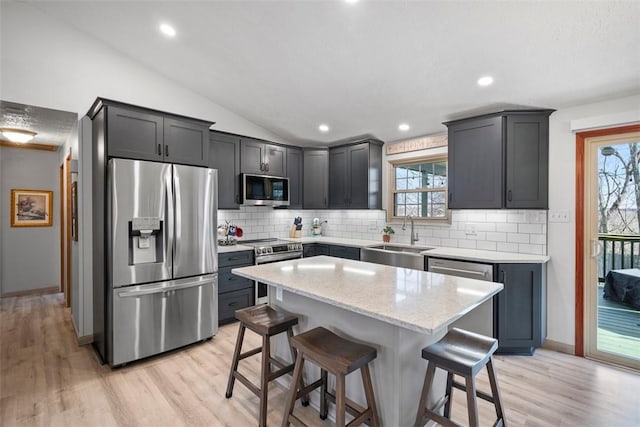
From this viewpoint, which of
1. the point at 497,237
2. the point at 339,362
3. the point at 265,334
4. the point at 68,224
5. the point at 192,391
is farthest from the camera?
the point at 68,224

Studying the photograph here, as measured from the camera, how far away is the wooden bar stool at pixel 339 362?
1.56 metres

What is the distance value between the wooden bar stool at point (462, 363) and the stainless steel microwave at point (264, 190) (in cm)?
308

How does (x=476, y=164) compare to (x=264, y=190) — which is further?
(x=264, y=190)

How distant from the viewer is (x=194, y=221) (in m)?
3.16

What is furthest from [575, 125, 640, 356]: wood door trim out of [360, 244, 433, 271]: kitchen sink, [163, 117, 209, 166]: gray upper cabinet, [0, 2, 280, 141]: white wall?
[0, 2, 280, 141]: white wall

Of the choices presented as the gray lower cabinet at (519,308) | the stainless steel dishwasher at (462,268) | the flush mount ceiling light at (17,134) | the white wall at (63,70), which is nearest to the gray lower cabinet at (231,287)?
the white wall at (63,70)

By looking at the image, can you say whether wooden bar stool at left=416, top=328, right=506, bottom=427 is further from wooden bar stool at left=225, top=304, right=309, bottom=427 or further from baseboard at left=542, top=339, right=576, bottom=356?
baseboard at left=542, top=339, right=576, bottom=356

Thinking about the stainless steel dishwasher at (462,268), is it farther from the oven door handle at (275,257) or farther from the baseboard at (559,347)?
the oven door handle at (275,257)

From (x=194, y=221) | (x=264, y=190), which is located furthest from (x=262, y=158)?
(x=194, y=221)

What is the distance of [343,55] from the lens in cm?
283

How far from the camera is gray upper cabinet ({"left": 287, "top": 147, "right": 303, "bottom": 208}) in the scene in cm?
482

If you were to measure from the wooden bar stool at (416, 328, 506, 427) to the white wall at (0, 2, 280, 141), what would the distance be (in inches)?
148

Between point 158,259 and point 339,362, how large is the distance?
7.10 ft

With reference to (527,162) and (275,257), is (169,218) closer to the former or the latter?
(275,257)
